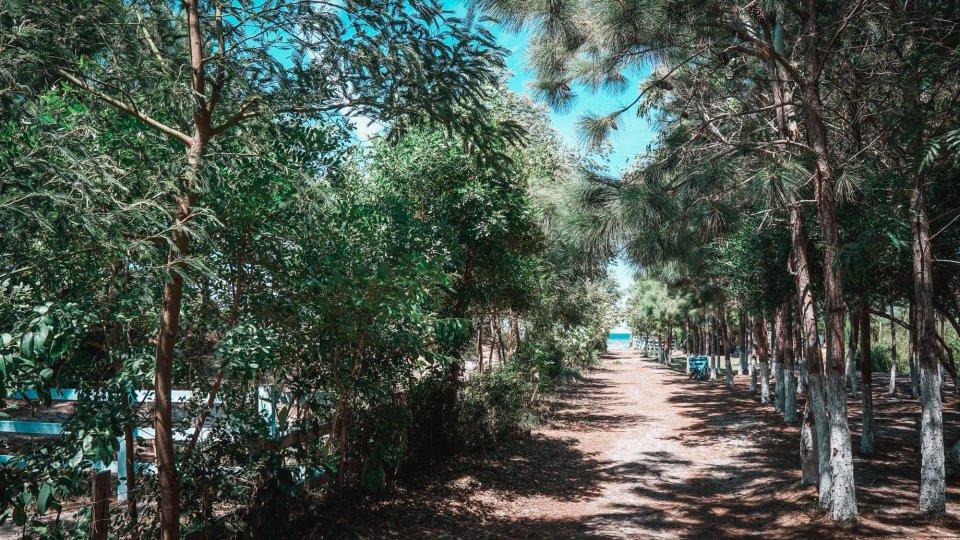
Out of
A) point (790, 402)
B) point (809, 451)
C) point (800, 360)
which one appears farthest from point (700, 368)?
point (809, 451)

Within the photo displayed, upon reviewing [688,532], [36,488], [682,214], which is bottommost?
[688,532]

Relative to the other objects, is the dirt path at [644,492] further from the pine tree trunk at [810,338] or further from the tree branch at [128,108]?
the tree branch at [128,108]

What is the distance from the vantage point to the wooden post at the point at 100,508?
3.92m

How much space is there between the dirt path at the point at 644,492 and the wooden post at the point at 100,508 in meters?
2.19

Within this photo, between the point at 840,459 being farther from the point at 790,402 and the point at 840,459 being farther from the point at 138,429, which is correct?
the point at 790,402

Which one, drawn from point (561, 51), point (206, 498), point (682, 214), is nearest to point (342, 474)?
point (206, 498)

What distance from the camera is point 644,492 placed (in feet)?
29.4

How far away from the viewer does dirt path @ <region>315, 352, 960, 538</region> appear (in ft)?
22.2

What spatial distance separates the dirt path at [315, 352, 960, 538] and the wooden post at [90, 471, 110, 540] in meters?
2.19

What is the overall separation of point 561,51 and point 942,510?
6.84 m

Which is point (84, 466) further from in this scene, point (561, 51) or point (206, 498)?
point (561, 51)

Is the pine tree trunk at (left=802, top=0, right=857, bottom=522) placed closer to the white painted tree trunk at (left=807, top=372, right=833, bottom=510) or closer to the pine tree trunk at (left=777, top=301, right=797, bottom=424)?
the white painted tree trunk at (left=807, top=372, right=833, bottom=510)

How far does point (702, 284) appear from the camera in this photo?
22438mm

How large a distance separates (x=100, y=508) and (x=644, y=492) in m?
7.08
